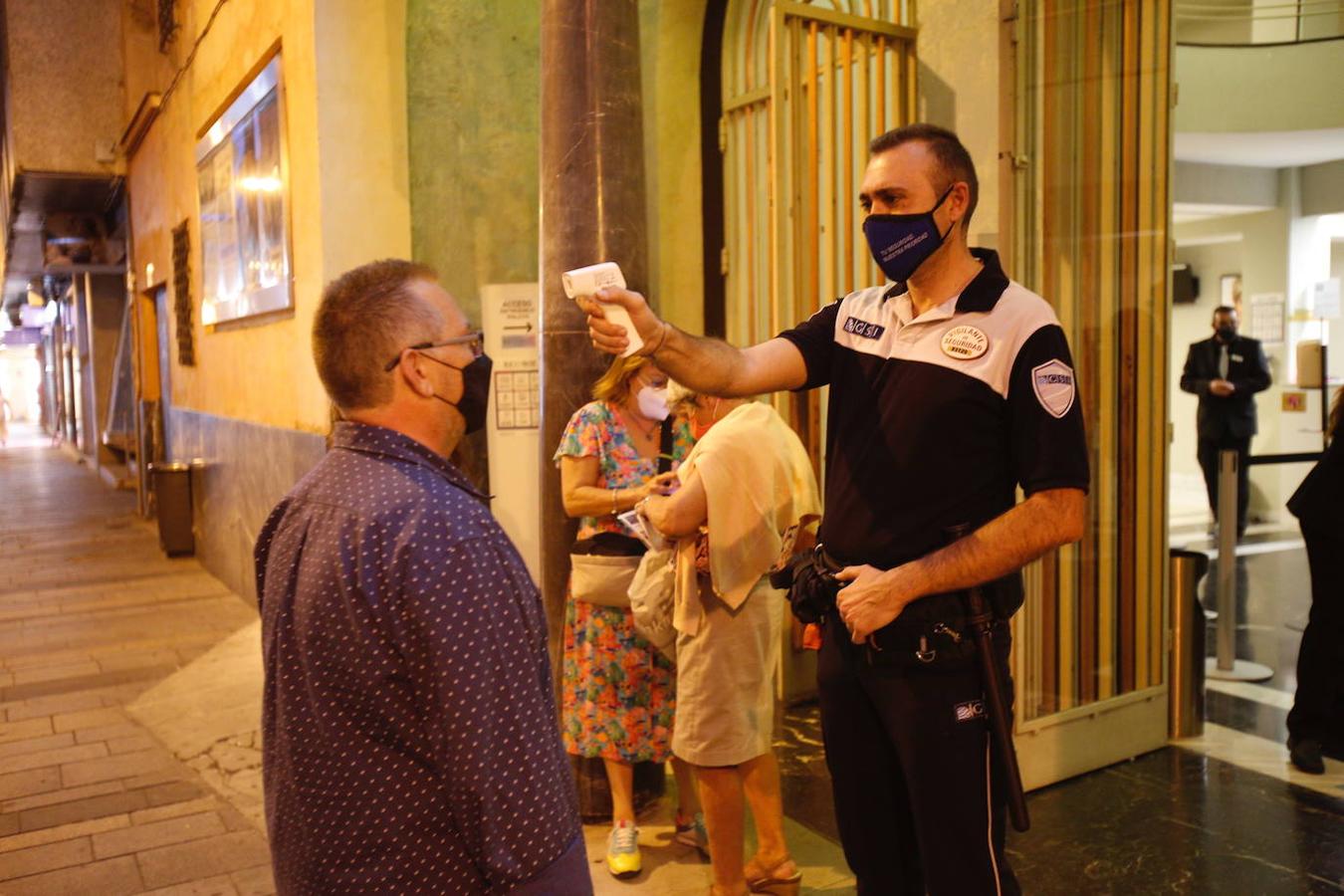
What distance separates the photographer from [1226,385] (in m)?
9.26

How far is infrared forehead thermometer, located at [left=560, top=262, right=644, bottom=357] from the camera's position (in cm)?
213

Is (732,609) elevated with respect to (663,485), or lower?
lower

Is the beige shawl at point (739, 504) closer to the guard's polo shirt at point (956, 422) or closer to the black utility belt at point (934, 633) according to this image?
the guard's polo shirt at point (956, 422)

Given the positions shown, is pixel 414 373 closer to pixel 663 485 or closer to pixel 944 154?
pixel 944 154

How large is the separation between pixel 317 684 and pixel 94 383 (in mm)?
20016

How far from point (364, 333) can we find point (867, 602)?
1.19m

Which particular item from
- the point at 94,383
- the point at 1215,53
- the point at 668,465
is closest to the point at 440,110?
the point at 668,465

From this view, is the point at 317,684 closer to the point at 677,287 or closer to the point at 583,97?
the point at 583,97

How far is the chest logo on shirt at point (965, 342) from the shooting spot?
7.51 feet

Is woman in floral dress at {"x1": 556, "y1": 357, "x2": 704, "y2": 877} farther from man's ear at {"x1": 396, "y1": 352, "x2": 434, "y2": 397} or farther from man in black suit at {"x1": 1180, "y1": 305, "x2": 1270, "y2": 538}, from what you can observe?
man in black suit at {"x1": 1180, "y1": 305, "x2": 1270, "y2": 538}

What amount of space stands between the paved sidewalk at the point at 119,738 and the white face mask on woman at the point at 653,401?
220 centimetres

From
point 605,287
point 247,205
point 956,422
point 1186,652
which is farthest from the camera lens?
point 247,205

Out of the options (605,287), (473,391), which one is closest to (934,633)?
(605,287)

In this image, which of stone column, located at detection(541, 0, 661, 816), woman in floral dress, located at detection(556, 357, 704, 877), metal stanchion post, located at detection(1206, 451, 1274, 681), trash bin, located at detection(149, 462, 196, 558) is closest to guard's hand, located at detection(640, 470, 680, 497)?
woman in floral dress, located at detection(556, 357, 704, 877)
